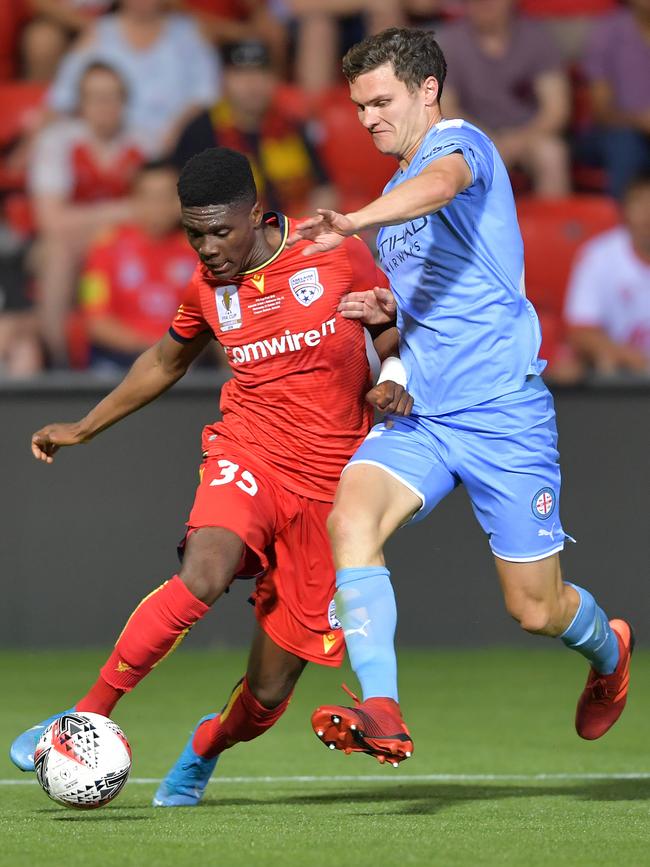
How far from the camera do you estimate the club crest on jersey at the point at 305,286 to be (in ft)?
17.2

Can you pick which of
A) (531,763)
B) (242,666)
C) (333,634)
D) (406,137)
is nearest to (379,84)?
(406,137)

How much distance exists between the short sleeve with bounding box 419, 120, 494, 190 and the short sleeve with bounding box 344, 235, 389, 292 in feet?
2.22

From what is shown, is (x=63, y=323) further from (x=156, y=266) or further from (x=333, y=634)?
(x=333, y=634)

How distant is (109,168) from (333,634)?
636 cm

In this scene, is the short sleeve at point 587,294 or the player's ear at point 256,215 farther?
the short sleeve at point 587,294

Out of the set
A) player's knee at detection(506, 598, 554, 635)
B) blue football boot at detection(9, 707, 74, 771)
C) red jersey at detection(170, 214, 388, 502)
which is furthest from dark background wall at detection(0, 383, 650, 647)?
blue football boot at detection(9, 707, 74, 771)

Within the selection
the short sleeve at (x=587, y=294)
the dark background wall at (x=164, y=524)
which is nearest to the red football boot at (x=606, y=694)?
the dark background wall at (x=164, y=524)

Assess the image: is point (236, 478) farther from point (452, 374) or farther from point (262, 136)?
point (262, 136)

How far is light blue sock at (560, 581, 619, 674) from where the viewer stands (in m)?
5.16

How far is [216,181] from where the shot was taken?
4.91m

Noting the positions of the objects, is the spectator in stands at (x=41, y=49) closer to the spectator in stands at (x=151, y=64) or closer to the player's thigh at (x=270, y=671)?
the spectator in stands at (x=151, y=64)

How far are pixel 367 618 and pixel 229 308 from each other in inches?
50.5

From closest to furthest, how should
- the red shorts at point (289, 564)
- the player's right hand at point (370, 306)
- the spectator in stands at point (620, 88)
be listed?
the player's right hand at point (370, 306) → the red shorts at point (289, 564) → the spectator in stands at point (620, 88)

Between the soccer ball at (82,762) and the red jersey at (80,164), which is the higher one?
the red jersey at (80,164)
